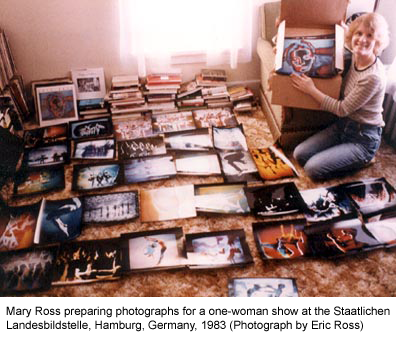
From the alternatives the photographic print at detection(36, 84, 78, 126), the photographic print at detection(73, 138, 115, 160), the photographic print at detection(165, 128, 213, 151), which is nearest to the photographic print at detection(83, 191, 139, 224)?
the photographic print at detection(73, 138, 115, 160)

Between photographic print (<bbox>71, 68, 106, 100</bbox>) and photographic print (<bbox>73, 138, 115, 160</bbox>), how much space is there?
0.42m

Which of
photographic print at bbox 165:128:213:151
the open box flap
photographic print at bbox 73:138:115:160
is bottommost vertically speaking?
photographic print at bbox 73:138:115:160

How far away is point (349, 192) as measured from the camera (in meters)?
1.95

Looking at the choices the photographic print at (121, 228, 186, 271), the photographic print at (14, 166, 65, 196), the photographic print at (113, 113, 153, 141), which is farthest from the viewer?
the photographic print at (113, 113, 153, 141)

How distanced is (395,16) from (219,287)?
196cm

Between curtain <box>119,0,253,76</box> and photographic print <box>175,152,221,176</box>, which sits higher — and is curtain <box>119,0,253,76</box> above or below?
above

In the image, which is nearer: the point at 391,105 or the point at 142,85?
the point at 391,105

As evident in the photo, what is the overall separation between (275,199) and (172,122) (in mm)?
952

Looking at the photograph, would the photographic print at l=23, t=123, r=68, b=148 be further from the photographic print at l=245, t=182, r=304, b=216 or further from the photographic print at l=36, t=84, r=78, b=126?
the photographic print at l=245, t=182, r=304, b=216

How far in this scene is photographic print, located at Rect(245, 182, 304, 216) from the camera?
189 centimetres

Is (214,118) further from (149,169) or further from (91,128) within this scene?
(91,128)
